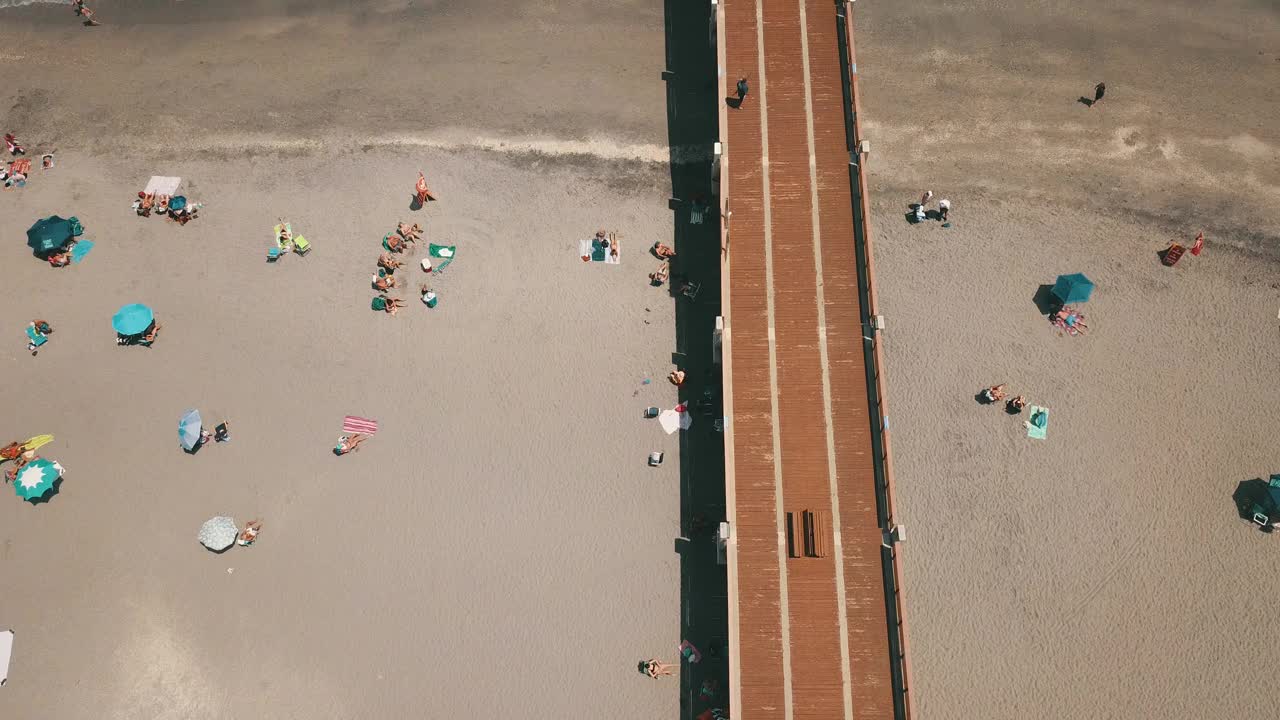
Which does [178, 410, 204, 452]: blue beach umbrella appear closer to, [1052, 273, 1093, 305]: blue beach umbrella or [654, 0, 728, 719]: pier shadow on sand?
[654, 0, 728, 719]: pier shadow on sand

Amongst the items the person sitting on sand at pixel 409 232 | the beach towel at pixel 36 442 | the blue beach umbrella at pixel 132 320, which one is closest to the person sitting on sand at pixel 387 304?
the person sitting on sand at pixel 409 232

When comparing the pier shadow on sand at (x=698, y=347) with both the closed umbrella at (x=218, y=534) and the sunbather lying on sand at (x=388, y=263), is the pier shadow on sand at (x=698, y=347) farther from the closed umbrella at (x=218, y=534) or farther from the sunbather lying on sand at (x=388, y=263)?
the closed umbrella at (x=218, y=534)

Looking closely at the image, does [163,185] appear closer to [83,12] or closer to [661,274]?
[83,12]

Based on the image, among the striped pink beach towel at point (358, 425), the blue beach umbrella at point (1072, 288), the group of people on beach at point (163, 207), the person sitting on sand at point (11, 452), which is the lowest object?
the person sitting on sand at point (11, 452)

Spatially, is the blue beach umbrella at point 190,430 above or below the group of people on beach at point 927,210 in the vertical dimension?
below

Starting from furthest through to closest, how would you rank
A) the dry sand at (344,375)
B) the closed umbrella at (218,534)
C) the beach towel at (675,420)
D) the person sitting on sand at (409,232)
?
the person sitting on sand at (409,232) → the beach towel at (675,420) → the closed umbrella at (218,534) → the dry sand at (344,375)
